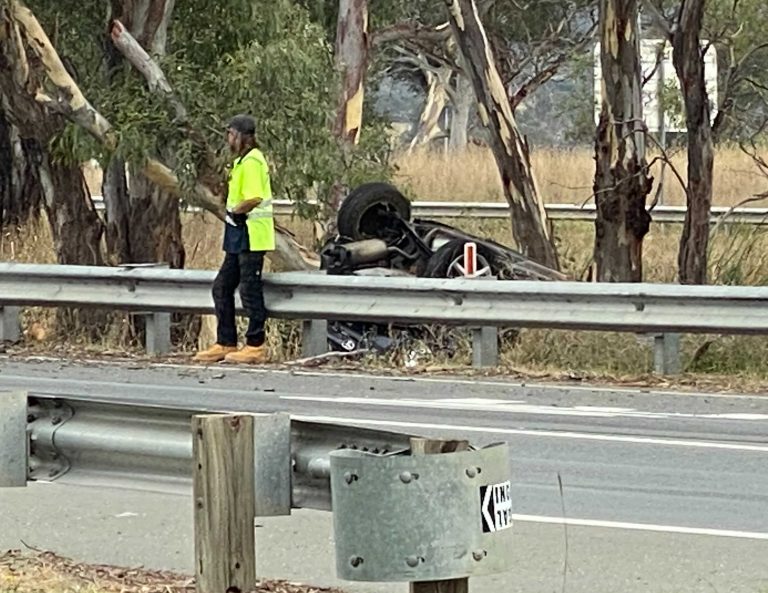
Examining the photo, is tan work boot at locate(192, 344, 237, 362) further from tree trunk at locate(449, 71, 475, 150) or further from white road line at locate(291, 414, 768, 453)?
tree trunk at locate(449, 71, 475, 150)

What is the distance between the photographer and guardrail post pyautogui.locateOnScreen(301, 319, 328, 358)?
1441cm

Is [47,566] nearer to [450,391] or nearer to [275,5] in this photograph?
[450,391]

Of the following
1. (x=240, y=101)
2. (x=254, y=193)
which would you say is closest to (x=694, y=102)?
(x=240, y=101)

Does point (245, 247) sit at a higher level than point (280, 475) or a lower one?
higher

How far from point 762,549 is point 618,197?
11064mm

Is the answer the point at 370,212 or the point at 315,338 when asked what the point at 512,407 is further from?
the point at 370,212

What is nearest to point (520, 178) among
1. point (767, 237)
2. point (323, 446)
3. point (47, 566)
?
point (767, 237)

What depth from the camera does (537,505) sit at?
8477 mm

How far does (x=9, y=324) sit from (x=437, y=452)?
11186 millimetres

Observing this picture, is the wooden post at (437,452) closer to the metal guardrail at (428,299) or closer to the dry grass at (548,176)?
the metal guardrail at (428,299)

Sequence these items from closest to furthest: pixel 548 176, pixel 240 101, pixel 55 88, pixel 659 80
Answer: pixel 240 101 < pixel 55 88 < pixel 659 80 < pixel 548 176

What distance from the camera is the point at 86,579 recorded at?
269 inches

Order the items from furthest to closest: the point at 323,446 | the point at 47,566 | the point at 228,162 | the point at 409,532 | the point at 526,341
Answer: the point at 228,162 < the point at 526,341 < the point at 47,566 < the point at 323,446 < the point at 409,532

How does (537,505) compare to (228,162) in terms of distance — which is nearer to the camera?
(537,505)
